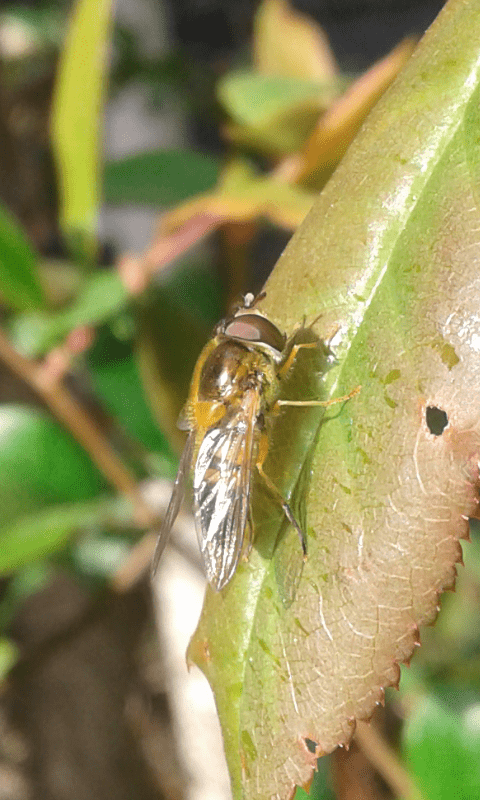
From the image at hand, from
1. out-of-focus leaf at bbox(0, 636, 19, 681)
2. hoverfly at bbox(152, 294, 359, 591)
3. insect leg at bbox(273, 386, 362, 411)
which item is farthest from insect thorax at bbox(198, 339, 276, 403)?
out-of-focus leaf at bbox(0, 636, 19, 681)

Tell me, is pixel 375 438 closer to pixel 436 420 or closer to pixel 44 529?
pixel 436 420

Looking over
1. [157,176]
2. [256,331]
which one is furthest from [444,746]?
[157,176]

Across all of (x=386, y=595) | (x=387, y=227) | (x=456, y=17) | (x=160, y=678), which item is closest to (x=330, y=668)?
(x=386, y=595)

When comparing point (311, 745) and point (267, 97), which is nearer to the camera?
point (311, 745)

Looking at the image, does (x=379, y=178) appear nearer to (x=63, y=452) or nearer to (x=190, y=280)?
(x=63, y=452)

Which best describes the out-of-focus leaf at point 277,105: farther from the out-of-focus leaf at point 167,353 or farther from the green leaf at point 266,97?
the out-of-focus leaf at point 167,353

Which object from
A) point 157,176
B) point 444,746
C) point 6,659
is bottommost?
point 444,746
